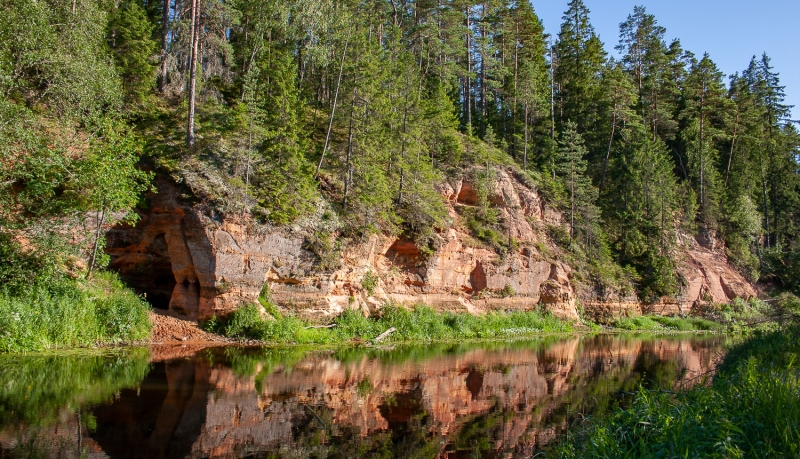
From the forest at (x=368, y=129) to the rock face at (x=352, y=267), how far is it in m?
1.08

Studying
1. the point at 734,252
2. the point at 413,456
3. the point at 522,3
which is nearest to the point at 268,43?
the point at 522,3

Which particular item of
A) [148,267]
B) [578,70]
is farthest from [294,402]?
[578,70]

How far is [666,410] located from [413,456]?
164 inches

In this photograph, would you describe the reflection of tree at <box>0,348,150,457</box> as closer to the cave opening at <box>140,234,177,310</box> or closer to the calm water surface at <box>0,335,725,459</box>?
the calm water surface at <box>0,335,725,459</box>

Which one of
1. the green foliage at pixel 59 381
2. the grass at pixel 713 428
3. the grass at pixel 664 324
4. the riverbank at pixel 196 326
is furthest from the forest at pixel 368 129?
the grass at pixel 713 428

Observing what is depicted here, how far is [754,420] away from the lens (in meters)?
6.63

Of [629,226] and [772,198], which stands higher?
[772,198]

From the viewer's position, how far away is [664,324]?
42594 mm

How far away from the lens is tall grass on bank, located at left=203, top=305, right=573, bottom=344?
74.2 feet

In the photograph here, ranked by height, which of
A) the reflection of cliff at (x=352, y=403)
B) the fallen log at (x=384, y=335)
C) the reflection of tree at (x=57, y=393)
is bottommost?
the fallen log at (x=384, y=335)

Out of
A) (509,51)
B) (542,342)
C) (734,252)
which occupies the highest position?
(509,51)

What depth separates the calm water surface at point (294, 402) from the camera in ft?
29.5

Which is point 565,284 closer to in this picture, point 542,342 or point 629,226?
point 542,342

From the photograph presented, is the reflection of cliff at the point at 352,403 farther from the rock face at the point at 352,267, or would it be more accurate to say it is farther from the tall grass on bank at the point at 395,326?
the rock face at the point at 352,267
